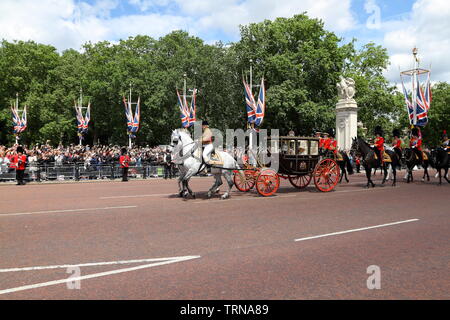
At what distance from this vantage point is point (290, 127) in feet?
148

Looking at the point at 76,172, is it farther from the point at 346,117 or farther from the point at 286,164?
the point at 346,117

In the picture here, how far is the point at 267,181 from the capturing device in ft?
43.8

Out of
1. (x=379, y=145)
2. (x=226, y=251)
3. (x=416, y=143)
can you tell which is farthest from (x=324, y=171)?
(x=226, y=251)

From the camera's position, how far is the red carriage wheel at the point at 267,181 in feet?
43.0

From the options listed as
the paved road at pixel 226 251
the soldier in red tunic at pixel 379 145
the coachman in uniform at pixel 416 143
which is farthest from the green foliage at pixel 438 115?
the paved road at pixel 226 251

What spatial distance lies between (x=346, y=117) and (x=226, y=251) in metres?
29.4

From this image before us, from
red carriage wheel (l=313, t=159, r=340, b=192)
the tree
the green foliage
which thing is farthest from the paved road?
the green foliage

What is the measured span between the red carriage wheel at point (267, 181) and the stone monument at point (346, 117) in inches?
818

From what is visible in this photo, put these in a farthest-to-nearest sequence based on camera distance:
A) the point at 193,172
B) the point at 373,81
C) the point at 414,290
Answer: the point at 373,81 < the point at 193,172 < the point at 414,290

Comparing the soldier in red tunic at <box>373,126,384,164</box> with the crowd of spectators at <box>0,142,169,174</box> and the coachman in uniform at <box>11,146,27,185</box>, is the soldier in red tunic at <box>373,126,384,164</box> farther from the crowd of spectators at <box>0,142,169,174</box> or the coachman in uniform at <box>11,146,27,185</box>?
the coachman in uniform at <box>11,146,27,185</box>
